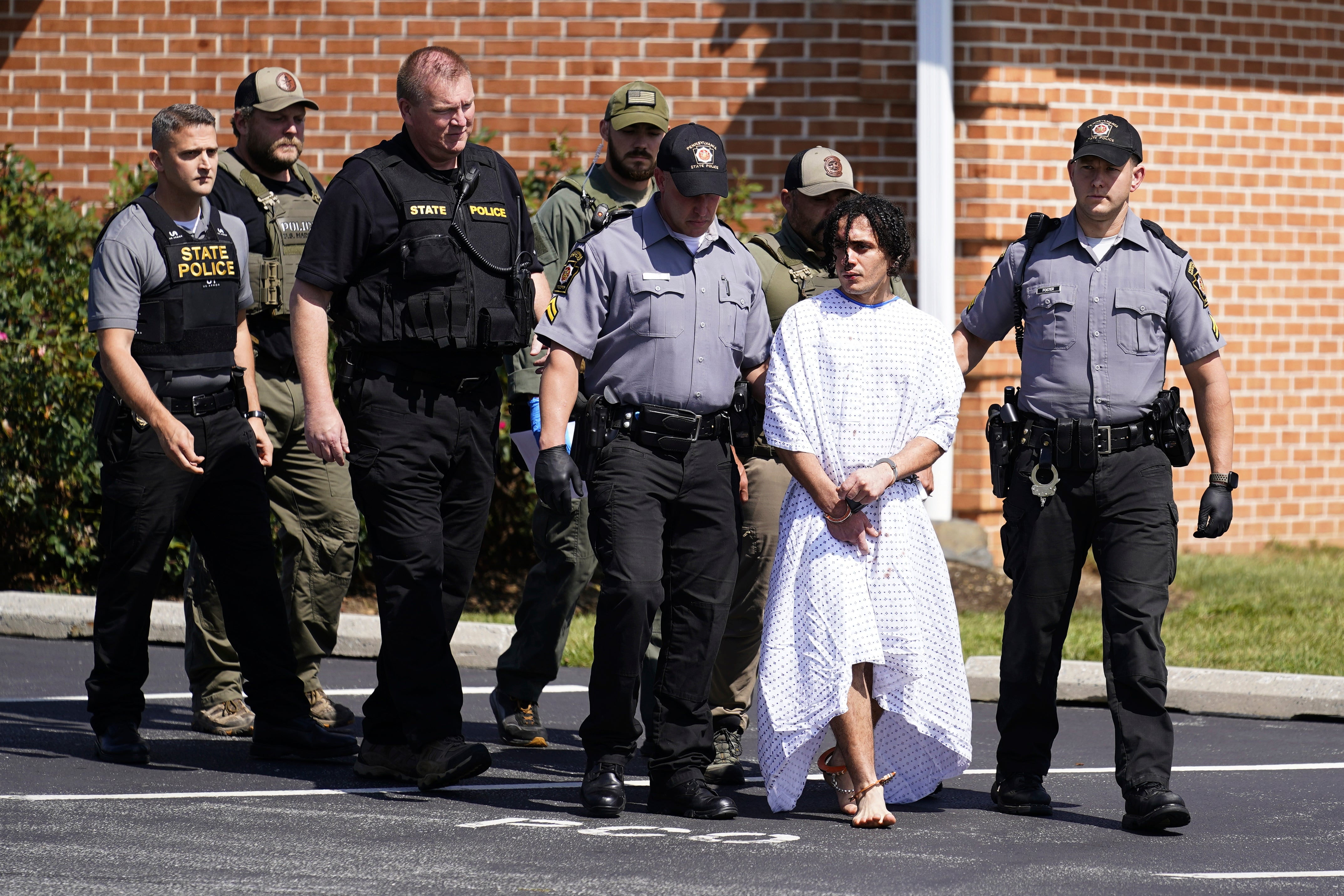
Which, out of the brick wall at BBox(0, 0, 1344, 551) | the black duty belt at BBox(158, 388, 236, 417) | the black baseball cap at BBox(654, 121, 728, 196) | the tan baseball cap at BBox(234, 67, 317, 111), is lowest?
the black duty belt at BBox(158, 388, 236, 417)

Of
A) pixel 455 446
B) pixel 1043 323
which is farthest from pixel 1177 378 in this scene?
pixel 455 446

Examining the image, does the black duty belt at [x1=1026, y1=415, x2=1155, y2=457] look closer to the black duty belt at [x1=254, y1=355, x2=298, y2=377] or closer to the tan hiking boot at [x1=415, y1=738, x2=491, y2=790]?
the tan hiking boot at [x1=415, y1=738, x2=491, y2=790]

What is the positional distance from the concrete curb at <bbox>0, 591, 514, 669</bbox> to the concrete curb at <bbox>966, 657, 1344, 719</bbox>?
2.42m

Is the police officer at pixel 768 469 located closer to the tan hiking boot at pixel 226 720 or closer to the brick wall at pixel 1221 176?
the tan hiking boot at pixel 226 720

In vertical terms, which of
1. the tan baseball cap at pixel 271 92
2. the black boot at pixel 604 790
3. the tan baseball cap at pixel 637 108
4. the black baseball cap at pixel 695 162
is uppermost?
the tan baseball cap at pixel 271 92

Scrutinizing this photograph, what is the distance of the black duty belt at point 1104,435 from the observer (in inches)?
226

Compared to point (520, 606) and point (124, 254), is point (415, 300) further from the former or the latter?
point (520, 606)

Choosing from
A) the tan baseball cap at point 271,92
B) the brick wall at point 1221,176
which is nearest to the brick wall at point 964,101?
the brick wall at point 1221,176

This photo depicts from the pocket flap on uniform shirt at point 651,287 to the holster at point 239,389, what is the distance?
5.37ft

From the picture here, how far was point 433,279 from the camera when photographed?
588cm

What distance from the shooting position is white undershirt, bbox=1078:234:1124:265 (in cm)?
584

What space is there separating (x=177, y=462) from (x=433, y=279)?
44.4 inches

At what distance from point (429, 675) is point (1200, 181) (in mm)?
7550

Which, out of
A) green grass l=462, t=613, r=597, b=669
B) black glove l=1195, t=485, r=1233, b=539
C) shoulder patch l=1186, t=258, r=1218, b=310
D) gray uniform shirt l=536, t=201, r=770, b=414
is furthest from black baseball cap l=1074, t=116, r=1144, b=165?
green grass l=462, t=613, r=597, b=669
